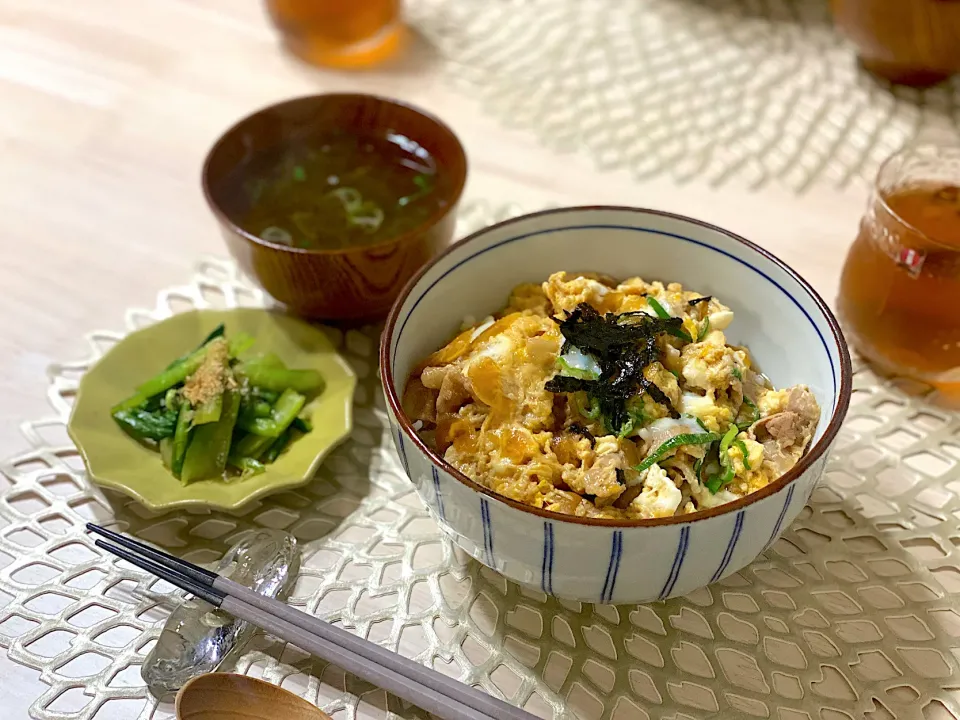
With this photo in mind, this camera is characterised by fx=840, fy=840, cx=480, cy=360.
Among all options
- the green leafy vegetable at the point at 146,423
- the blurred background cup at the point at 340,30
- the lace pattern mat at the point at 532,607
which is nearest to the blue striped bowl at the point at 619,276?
the lace pattern mat at the point at 532,607

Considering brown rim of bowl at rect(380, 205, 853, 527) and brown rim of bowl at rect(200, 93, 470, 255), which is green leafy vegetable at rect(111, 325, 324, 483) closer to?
brown rim of bowl at rect(200, 93, 470, 255)

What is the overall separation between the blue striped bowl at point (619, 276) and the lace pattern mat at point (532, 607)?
15 centimetres

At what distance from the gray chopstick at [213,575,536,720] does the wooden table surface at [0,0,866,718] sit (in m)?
0.63

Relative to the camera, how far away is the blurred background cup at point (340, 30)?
2.40 meters

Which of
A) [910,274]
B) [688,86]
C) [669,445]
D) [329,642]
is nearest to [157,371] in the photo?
[329,642]

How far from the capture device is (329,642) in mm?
1175

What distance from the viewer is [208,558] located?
4.50ft

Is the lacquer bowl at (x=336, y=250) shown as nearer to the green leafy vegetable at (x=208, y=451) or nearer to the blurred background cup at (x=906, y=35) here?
the green leafy vegetable at (x=208, y=451)

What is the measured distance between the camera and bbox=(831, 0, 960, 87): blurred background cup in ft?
6.91

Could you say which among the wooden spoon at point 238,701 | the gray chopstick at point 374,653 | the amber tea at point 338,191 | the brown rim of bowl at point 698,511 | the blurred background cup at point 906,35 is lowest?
the wooden spoon at point 238,701

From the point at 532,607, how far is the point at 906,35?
1830mm

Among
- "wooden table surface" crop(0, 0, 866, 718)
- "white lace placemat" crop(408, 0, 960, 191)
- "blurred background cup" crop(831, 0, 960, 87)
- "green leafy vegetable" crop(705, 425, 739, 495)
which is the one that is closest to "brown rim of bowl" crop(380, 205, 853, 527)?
"green leafy vegetable" crop(705, 425, 739, 495)

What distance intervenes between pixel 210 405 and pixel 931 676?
121 centimetres

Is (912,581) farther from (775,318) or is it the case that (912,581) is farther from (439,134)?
(439,134)
